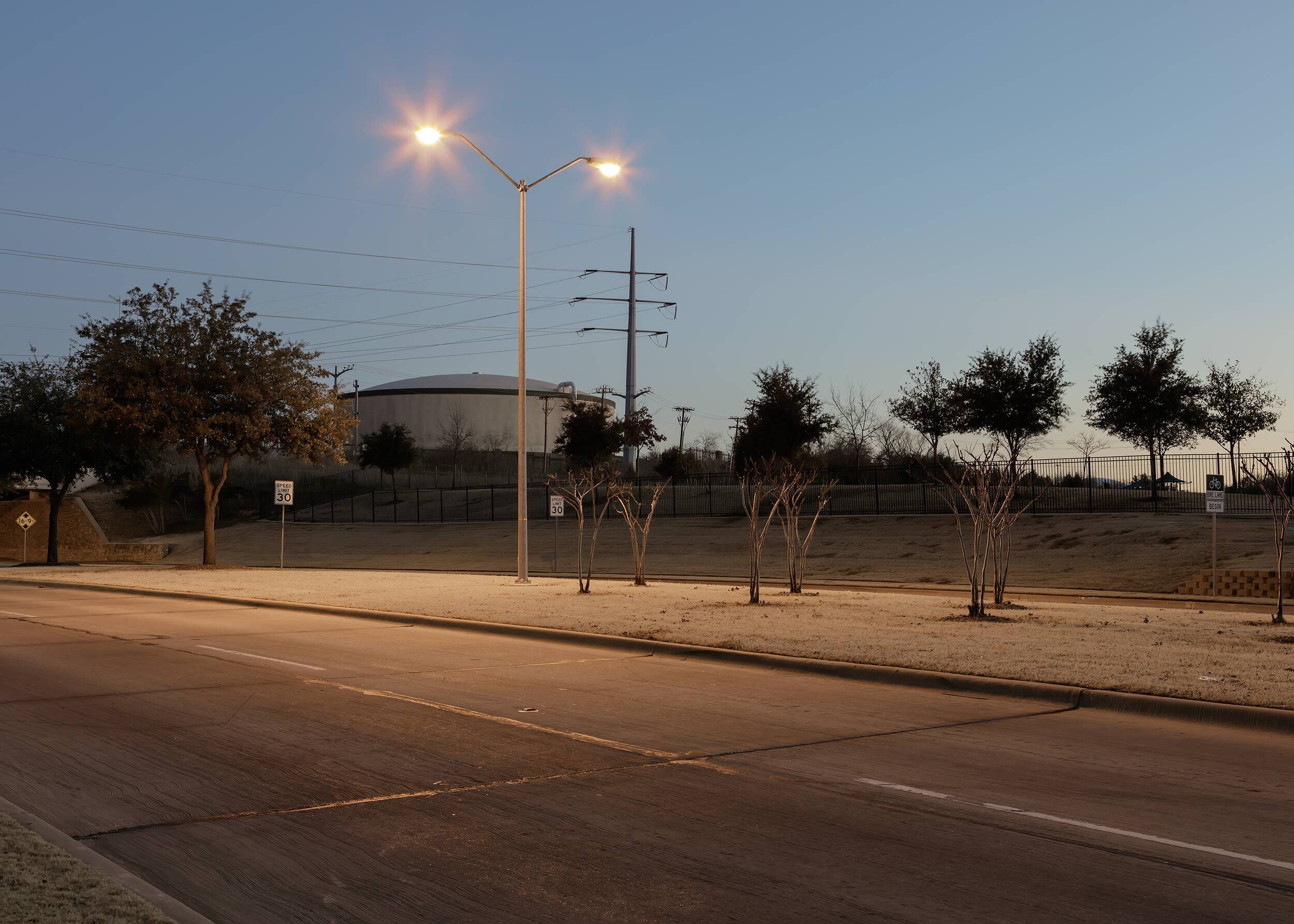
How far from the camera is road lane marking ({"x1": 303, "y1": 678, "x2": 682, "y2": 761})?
783cm

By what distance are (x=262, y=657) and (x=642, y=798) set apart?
7.97 m

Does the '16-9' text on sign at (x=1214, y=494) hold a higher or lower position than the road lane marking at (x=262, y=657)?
higher

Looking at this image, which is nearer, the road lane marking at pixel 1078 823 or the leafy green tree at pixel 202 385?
the road lane marking at pixel 1078 823

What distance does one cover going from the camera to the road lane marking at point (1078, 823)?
5406mm

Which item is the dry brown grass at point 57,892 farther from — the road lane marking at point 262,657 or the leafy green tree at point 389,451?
the leafy green tree at point 389,451

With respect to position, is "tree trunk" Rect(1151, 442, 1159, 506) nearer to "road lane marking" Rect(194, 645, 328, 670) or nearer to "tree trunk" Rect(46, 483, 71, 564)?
"road lane marking" Rect(194, 645, 328, 670)

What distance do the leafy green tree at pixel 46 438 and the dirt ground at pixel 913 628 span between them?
21.3 m

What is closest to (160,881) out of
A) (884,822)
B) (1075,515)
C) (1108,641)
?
(884,822)

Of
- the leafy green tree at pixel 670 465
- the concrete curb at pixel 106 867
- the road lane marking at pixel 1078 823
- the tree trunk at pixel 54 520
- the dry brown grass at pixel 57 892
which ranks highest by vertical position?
the leafy green tree at pixel 670 465

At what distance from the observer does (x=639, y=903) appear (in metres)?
4.79

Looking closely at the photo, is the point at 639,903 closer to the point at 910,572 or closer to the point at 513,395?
the point at 910,572

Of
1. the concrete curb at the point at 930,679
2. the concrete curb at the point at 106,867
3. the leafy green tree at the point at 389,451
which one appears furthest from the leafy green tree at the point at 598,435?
the concrete curb at the point at 106,867

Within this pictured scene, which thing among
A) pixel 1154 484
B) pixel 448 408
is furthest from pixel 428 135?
pixel 448 408

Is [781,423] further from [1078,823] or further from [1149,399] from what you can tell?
[1078,823]
